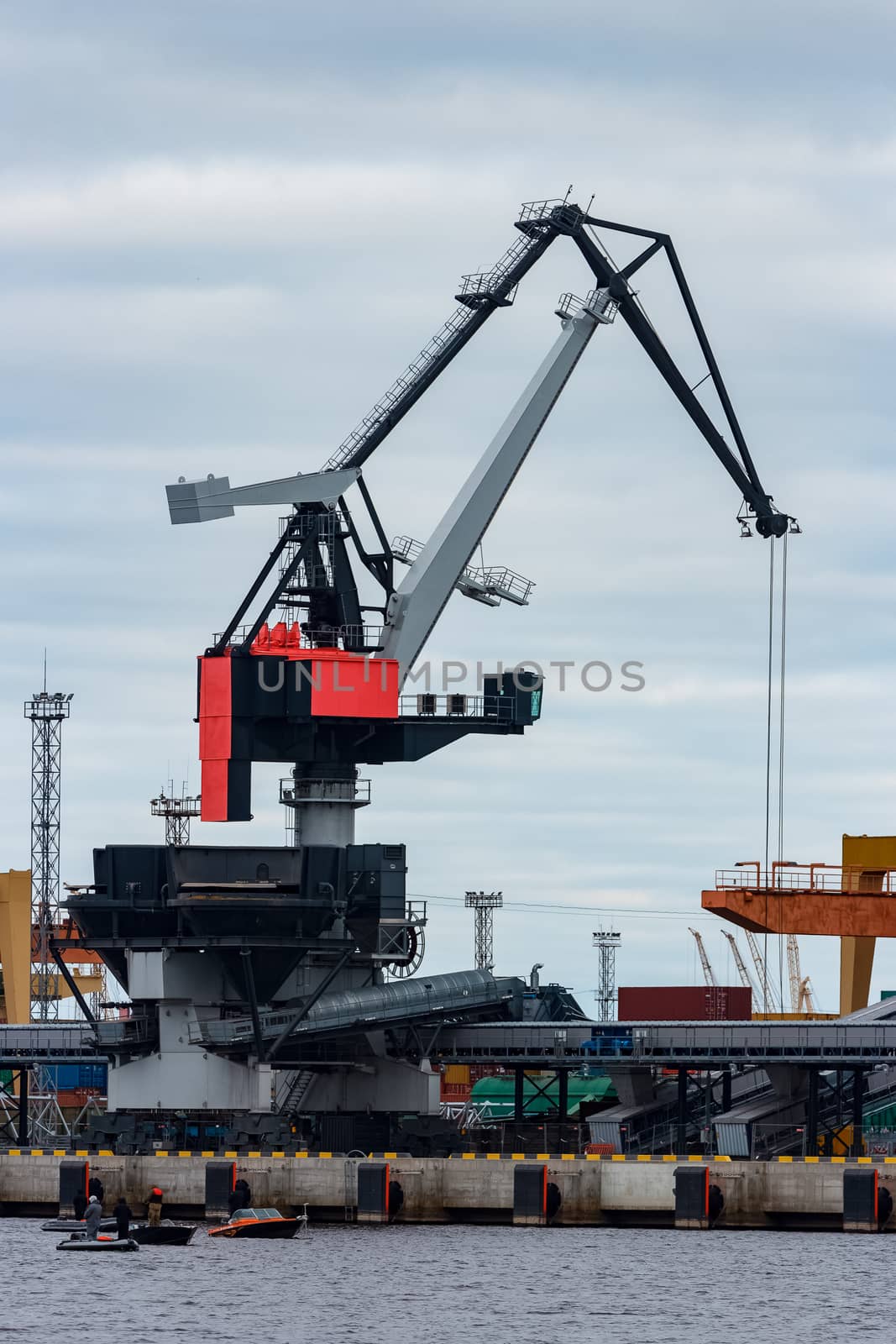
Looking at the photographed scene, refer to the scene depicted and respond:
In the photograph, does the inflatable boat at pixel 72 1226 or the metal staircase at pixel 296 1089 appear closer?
the inflatable boat at pixel 72 1226

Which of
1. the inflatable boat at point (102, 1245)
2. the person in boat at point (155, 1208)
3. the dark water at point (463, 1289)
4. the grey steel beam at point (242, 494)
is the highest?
the grey steel beam at point (242, 494)

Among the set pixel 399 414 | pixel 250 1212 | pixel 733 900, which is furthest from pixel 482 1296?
pixel 399 414

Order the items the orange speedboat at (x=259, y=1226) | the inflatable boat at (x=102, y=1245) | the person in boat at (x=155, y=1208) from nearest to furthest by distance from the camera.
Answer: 1. the inflatable boat at (x=102, y=1245)
2. the orange speedboat at (x=259, y=1226)
3. the person in boat at (x=155, y=1208)

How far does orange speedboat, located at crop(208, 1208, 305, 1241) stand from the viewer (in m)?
99.8

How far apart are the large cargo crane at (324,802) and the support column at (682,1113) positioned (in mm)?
9584

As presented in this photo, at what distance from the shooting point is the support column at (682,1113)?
11569 cm

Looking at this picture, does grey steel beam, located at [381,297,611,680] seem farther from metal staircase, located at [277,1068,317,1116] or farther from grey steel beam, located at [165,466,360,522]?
metal staircase, located at [277,1068,317,1116]

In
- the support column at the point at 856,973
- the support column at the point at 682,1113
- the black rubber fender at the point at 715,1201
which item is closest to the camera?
the black rubber fender at the point at 715,1201

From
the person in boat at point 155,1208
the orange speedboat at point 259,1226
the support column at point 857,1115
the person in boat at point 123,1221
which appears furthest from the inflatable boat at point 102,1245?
the support column at point 857,1115

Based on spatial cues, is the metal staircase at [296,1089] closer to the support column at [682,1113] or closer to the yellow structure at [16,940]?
the support column at [682,1113]

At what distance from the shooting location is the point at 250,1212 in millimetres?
100062

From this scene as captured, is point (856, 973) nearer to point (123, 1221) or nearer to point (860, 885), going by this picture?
point (860, 885)

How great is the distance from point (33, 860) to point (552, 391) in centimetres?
5640

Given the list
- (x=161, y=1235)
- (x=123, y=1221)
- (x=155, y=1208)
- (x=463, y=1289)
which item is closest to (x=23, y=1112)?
(x=155, y=1208)
